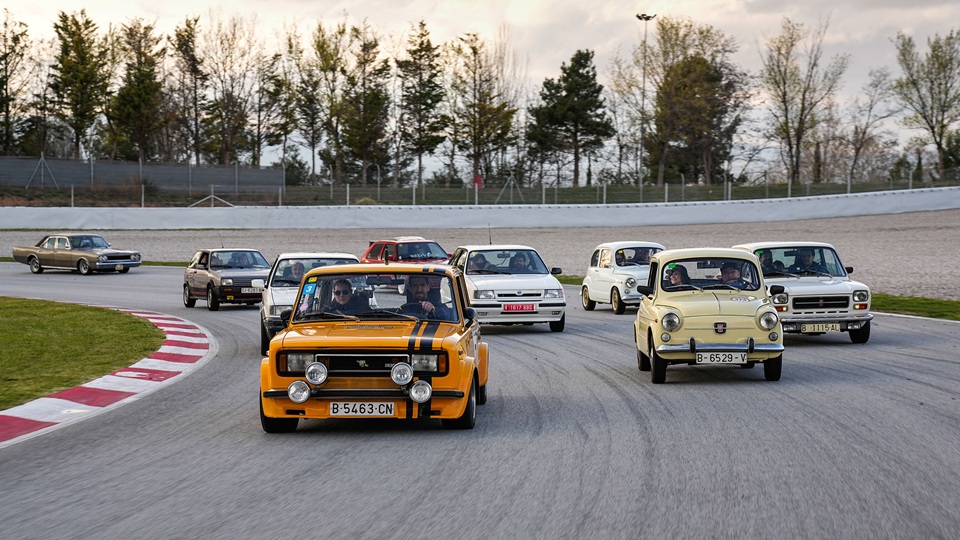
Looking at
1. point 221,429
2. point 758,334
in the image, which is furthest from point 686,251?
point 221,429

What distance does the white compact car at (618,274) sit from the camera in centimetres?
2330

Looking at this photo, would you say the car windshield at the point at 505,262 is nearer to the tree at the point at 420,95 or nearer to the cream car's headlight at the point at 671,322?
the cream car's headlight at the point at 671,322

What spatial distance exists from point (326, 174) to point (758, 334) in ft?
260

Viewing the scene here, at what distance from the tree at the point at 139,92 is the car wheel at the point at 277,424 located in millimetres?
74504

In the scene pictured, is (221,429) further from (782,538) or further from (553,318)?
(553,318)

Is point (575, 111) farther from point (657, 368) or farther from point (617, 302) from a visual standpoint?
point (657, 368)

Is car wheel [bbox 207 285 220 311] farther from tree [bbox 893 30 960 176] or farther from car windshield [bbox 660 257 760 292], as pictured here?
tree [bbox 893 30 960 176]

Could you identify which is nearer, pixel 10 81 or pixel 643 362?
pixel 643 362

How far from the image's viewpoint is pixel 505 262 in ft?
66.9

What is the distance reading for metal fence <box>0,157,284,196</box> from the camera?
205ft

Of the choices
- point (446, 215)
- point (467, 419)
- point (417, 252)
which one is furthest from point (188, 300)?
point (446, 215)

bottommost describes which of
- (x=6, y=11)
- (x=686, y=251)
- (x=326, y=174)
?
(x=686, y=251)

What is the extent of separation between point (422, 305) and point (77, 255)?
3621 centimetres

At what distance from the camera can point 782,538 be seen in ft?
17.9
